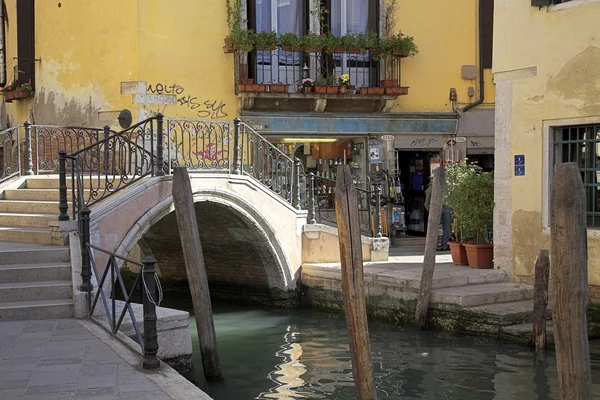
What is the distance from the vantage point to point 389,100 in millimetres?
15250

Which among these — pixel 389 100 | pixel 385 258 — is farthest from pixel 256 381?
pixel 389 100

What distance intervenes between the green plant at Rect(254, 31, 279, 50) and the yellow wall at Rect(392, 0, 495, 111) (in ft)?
8.49

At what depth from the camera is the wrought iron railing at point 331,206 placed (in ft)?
43.9

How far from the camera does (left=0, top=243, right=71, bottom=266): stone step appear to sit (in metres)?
8.91

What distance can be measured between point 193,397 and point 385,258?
26.2 ft

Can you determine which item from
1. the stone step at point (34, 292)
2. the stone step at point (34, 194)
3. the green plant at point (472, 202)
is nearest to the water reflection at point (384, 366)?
the stone step at point (34, 292)

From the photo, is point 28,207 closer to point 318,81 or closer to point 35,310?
point 35,310

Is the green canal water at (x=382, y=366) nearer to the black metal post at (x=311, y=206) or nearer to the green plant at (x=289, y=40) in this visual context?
the black metal post at (x=311, y=206)

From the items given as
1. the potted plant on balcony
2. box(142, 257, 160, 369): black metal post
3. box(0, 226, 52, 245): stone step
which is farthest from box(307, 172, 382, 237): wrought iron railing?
box(142, 257, 160, 369): black metal post

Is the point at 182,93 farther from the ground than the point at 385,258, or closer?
farther from the ground

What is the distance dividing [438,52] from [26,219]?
28.6 feet

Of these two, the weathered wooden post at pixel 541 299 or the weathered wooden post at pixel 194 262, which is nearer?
the weathered wooden post at pixel 194 262

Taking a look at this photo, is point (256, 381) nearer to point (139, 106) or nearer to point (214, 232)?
point (214, 232)

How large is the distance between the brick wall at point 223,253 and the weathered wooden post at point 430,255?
289 centimetres
